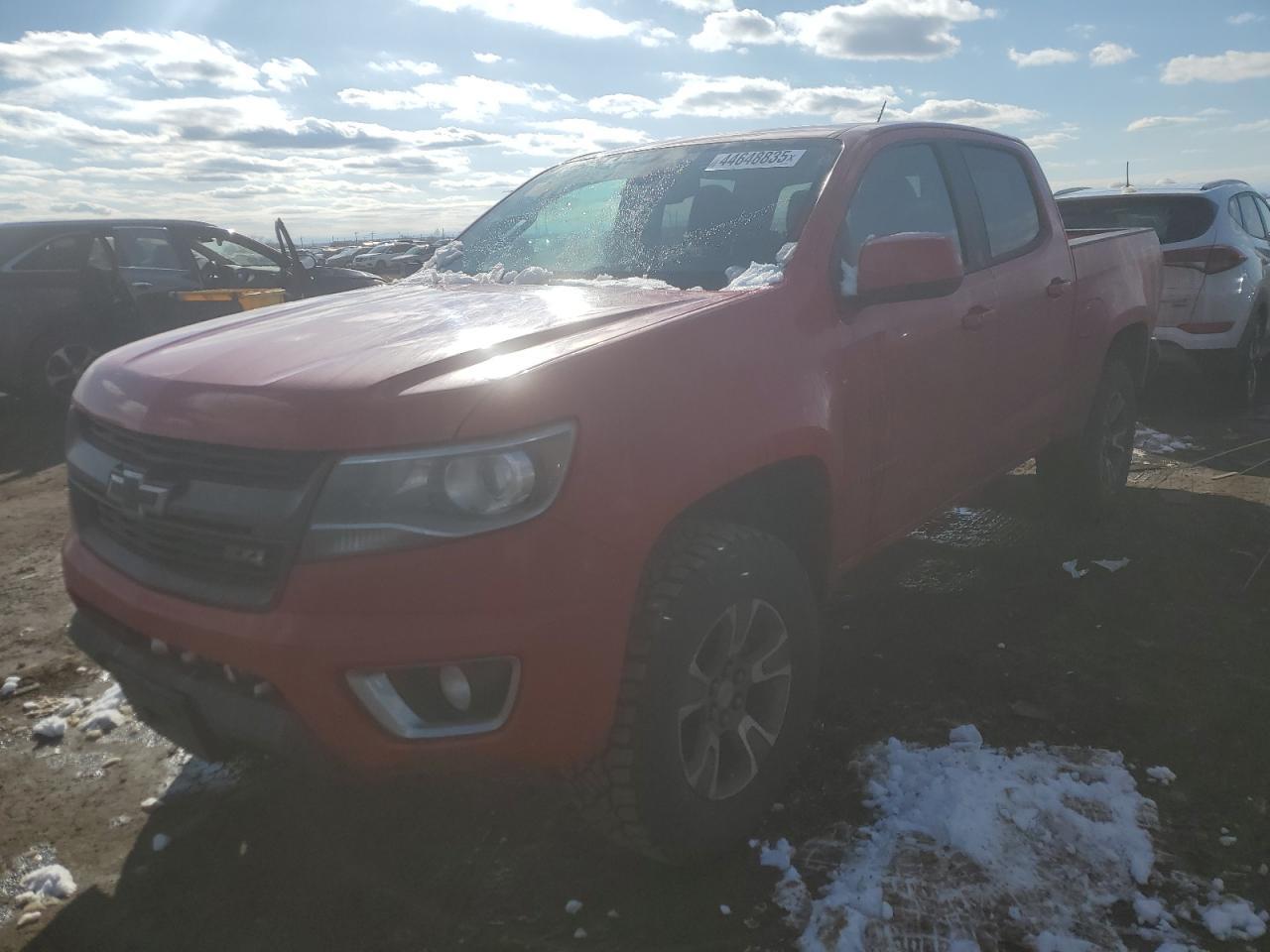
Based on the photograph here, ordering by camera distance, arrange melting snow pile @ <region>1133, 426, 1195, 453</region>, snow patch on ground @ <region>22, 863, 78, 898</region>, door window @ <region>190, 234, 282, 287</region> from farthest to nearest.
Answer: door window @ <region>190, 234, 282, 287</region> → melting snow pile @ <region>1133, 426, 1195, 453</region> → snow patch on ground @ <region>22, 863, 78, 898</region>

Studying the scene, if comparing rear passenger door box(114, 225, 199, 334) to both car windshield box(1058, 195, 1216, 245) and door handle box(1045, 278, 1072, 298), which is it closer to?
door handle box(1045, 278, 1072, 298)

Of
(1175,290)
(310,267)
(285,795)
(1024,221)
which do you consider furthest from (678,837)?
(310,267)

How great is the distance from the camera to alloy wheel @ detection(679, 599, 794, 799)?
2.17 m

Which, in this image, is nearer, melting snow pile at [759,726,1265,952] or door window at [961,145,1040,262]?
melting snow pile at [759,726,1265,952]

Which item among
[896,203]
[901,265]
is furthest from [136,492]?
[896,203]

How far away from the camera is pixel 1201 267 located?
21.8 feet

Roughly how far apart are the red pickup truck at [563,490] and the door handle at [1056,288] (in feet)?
2.67

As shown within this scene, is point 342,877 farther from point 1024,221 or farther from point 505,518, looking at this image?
point 1024,221

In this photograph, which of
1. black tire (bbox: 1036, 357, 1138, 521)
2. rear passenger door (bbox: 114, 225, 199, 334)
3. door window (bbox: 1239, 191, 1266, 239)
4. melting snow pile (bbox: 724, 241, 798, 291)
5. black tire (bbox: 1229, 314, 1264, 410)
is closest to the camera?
melting snow pile (bbox: 724, 241, 798, 291)

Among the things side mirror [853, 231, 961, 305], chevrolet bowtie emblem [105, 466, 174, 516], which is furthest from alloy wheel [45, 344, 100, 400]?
side mirror [853, 231, 961, 305]

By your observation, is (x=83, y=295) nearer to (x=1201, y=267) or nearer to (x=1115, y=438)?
(x=1115, y=438)

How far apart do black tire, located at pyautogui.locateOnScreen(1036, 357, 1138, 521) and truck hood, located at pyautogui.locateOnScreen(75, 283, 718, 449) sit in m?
2.66

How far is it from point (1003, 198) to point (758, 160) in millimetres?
1296

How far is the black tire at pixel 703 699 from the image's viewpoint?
77.6 inches
